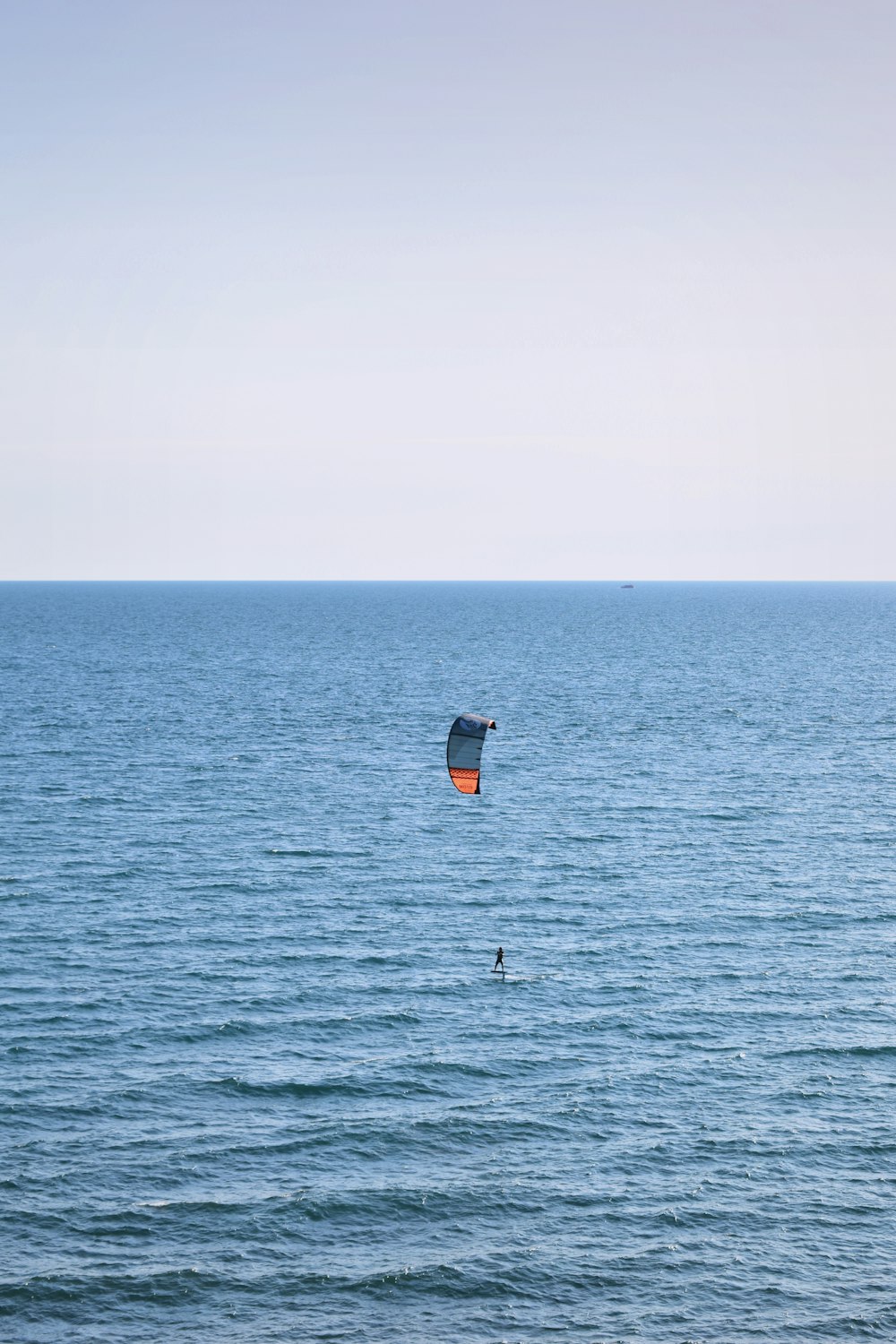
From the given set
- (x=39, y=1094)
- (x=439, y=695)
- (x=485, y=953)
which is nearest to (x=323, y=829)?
(x=485, y=953)

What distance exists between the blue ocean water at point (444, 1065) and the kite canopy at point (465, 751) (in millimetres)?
10516

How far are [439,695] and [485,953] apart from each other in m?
109

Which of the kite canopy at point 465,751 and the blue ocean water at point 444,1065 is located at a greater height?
the kite canopy at point 465,751

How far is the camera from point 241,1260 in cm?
3744

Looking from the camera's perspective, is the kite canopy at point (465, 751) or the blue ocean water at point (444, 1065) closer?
the blue ocean water at point (444, 1065)

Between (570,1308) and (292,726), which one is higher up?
(292,726)

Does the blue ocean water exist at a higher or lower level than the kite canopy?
lower

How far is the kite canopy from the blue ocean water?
10516mm

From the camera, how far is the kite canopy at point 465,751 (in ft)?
173

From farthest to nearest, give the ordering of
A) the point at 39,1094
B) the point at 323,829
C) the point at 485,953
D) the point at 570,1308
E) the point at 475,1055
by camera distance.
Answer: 1. the point at 323,829
2. the point at 485,953
3. the point at 475,1055
4. the point at 39,1094
5. the point at 570,1308

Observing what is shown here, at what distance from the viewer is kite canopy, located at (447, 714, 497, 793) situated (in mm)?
52719

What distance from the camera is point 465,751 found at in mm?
53625

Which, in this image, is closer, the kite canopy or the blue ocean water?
the blue ocean water

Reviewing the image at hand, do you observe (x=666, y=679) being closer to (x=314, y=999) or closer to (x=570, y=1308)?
(x=314, y=999)
